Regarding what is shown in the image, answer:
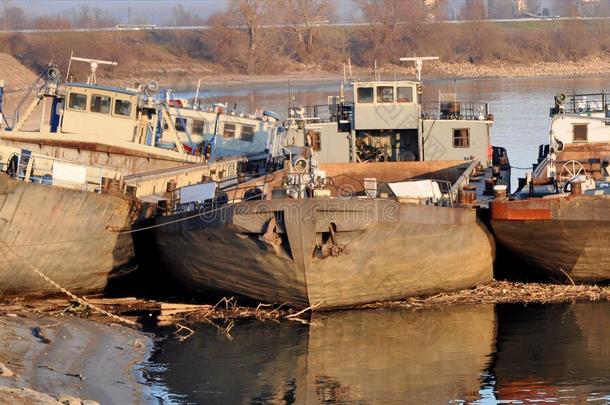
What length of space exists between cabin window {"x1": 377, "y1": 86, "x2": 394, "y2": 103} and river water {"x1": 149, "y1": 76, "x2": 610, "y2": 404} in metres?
11.3

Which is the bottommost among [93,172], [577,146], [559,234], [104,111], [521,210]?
[559,234]

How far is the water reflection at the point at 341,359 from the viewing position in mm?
23016

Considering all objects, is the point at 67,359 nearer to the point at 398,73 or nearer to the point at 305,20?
the point at 398,73

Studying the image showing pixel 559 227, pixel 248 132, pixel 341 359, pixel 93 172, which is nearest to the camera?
pixel 341 359

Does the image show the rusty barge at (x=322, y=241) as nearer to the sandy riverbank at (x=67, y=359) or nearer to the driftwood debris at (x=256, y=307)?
the driftwood debris at (x=256, y=307)

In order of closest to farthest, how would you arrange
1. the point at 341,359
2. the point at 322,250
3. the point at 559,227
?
the point at 341,359
the point at 322,250
the point at 559,227

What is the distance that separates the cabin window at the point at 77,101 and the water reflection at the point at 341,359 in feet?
39.7

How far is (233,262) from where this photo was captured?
28.2 metres

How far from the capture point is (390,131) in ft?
134

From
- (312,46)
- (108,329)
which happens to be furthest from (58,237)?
(312,46)

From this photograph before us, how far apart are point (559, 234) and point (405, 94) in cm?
1059

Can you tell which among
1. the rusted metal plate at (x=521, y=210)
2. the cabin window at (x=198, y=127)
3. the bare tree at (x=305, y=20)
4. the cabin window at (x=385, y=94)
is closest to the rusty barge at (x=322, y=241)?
the rusted metal plate at (x=521, y=210)

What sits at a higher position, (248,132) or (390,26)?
(390,26)

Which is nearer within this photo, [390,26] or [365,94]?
[365,94]
